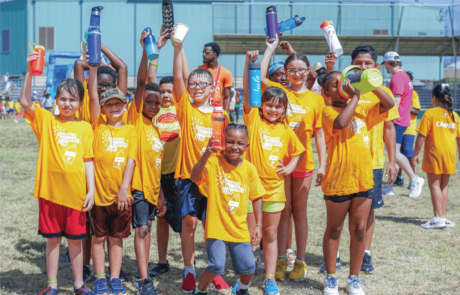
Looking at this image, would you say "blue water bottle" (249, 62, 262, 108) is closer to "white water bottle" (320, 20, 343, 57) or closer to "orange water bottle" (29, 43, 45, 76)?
"white water bottle" (320, 20, 343, 57)

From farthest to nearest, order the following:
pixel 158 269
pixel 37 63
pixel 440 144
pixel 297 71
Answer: pixel 440 144, pixel 158 269, pixel 297 71, pixel 37 63

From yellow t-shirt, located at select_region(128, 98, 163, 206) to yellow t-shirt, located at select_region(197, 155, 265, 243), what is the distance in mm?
622

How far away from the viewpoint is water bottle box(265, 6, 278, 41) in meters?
4.17

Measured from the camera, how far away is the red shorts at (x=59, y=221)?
146 inches

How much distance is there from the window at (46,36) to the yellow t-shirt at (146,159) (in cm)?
3665

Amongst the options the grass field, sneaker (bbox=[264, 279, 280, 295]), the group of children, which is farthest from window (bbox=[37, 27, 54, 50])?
sneaker (bbox=[264, 279, 280, 295])

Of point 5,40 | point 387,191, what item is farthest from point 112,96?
point 5,40

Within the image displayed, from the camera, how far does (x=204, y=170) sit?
3709mm

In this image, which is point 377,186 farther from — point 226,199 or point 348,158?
point 226,199

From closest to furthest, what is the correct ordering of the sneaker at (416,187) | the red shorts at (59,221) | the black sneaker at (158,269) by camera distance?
1. the red shorts at (59,221)
2. the black sneaker at (158,269)
3. the sneaker at (416,187)

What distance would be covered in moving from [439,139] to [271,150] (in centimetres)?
381

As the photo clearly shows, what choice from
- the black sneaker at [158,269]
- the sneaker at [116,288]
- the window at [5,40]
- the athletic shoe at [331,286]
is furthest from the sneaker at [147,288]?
the window at [5,40]

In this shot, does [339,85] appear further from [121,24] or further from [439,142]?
[121,24]

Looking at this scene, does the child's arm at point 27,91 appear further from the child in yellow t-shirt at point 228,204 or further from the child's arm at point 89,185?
the child in yellow t-shirt at point 228,204
